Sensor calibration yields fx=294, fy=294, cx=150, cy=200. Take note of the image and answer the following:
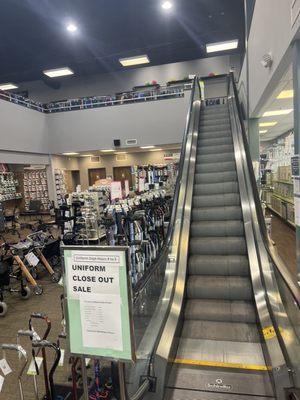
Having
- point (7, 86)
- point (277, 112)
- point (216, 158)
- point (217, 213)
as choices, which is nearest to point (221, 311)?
point (217, 213)

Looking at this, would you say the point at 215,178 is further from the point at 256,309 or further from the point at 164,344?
the point at 164,344

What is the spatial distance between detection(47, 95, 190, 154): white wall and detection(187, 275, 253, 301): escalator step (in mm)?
8664

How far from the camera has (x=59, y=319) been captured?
13.9ft

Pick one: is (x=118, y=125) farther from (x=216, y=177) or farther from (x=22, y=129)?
(x=216, y=177)

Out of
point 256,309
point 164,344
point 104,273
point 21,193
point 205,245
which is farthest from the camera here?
point 21,193

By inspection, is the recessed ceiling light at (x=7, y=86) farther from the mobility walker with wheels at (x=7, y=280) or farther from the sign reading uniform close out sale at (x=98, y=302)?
the sign reading uniform close out sale at (x=98, y=302)

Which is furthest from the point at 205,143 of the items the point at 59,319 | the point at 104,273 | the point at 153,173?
the point at 104,273

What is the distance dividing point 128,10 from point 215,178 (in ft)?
21.3

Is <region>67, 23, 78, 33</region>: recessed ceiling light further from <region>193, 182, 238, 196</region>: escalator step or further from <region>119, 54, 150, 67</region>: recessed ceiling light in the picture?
<region>193, 182, 238, 196</region>: escalator step

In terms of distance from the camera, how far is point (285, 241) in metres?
7.46

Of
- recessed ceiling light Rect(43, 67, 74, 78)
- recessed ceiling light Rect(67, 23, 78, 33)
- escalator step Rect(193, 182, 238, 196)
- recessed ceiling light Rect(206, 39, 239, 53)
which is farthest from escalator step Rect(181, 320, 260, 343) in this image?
recessed ceiling light Rect(43, 67, 74, 78)

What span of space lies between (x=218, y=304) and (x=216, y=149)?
3540 mm

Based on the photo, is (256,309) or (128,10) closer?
(256,309)

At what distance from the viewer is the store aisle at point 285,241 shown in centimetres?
601
